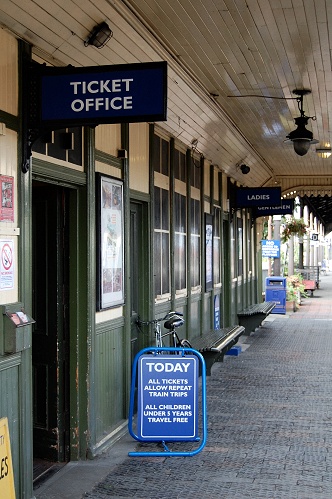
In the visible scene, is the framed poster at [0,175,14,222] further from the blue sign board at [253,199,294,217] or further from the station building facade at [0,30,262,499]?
the blue sign board at [253,199,294,217]

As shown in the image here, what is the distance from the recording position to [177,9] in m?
5.54

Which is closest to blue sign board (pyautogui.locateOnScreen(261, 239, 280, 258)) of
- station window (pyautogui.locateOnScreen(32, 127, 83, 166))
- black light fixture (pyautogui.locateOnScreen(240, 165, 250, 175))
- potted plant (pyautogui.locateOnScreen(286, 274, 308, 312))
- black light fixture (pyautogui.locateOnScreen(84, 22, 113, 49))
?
potted plant (pyautogui.locateOnScreen(286, 274, 308, 312))

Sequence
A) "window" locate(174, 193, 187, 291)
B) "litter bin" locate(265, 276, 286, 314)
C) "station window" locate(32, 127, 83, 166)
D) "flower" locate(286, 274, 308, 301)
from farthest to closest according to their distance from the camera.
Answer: "flower" locate(286, 274, 308, 301), "litter bin" locate(265, 276, 286, 314), "window" locate(174, 193, 187, 291), "station window" locate(32, 127, 83, 166)

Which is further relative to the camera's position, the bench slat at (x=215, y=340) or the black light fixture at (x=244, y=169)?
the black light fixture at (x=244, y=169)

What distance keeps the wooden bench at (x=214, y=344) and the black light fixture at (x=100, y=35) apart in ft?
12.7

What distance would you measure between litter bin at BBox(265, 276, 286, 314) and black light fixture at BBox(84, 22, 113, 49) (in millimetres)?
13094

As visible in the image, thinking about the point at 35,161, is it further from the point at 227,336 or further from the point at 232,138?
the point at 232,138

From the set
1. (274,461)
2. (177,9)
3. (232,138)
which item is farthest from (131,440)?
(232,138)

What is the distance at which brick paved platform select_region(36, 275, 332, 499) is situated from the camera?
5.03m

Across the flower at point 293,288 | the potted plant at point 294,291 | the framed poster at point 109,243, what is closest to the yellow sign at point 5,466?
the framed poster at point 109,243

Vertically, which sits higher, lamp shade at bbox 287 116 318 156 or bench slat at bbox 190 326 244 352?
lamp shade at bbox 287 116 318 156

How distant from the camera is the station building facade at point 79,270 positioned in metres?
4.45

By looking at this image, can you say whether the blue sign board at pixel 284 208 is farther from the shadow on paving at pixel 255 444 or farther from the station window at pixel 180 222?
the station window at pixel 180 222

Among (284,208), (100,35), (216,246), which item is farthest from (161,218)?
(284,208)
